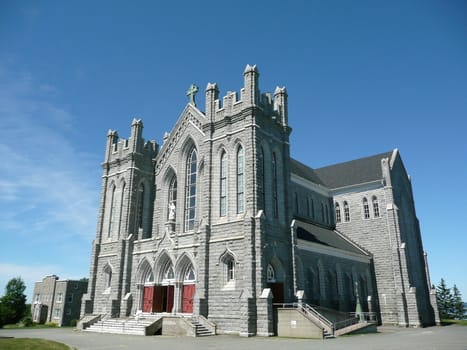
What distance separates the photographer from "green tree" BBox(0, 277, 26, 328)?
55031mm

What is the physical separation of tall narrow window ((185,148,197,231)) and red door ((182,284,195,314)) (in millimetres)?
4841

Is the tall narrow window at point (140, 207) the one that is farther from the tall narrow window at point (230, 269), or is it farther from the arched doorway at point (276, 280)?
the arched doorway at point (276, 280)

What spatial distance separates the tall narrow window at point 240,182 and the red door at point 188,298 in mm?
6745

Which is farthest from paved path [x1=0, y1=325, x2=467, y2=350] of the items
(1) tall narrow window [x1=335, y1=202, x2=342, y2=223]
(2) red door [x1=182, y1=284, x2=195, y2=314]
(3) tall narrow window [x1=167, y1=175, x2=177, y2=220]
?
(1) tall narrow window [x1=335, y1=202, x2=342, y2=223]

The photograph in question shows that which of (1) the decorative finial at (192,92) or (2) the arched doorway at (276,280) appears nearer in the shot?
(2) the arched doorway at (276,280)

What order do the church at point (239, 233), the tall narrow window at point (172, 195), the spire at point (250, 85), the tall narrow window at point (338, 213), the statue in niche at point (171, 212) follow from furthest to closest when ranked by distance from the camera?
the tall narrow window at point (338, 213) < the tall narrow window at point (172, 195) < the statue in niche at point (171, 212) < the spire at point (250, 85) < the church at point (239, 233)

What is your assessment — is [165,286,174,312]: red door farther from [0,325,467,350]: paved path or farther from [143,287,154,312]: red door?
[0,325,467,350]: paved path

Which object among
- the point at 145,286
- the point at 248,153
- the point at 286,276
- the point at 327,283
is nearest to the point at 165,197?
the point at 145,286

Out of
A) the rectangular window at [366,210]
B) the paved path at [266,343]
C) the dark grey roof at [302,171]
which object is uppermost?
the dark grey roof at [302,171]

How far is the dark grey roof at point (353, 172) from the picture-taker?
43.7 metres

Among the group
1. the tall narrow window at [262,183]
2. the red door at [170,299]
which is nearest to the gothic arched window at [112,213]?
the red door at [170,299]

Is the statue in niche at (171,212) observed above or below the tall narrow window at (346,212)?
below

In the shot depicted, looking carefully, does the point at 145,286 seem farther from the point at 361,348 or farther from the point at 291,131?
the point at 361,348

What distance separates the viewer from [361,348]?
15.5 m
